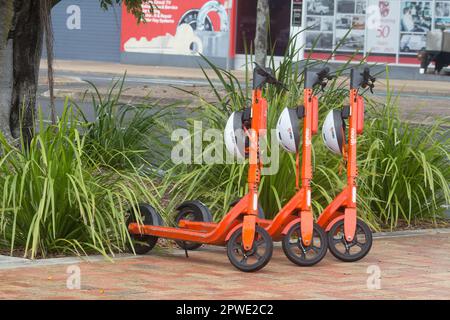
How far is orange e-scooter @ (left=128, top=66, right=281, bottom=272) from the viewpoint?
710cm

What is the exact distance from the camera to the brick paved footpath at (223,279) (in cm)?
639

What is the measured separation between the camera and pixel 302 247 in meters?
7.36

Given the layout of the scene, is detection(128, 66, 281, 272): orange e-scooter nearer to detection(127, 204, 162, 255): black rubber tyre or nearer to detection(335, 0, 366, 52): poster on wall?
detection(127, 204, 162, 255): black rubber tyre

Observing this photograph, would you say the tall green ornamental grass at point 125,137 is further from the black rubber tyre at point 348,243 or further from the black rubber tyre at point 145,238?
the black rubber tyre at point 348,243

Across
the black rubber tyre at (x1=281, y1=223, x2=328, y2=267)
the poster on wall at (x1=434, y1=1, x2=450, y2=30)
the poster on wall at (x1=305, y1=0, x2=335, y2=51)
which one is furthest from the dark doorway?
the black rubber tyre at (x1=281, y1=223, x2=328, y2=267)

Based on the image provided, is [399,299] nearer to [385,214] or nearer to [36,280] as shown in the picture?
[36,280]

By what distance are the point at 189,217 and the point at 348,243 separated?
1.29 m

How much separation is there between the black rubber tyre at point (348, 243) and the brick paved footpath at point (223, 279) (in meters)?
0.07

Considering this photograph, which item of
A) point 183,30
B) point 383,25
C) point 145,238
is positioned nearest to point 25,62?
point 145,238

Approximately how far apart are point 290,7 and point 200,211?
24.8 meters

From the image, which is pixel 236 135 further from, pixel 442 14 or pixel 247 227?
pixel 442 14

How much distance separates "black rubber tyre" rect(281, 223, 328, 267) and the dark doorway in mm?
25095

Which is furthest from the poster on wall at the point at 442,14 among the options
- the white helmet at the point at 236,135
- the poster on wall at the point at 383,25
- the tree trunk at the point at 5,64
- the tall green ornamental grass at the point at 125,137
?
the white helmet at the point at 236,135

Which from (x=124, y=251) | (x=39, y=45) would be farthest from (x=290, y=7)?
(x=124, y=251)
